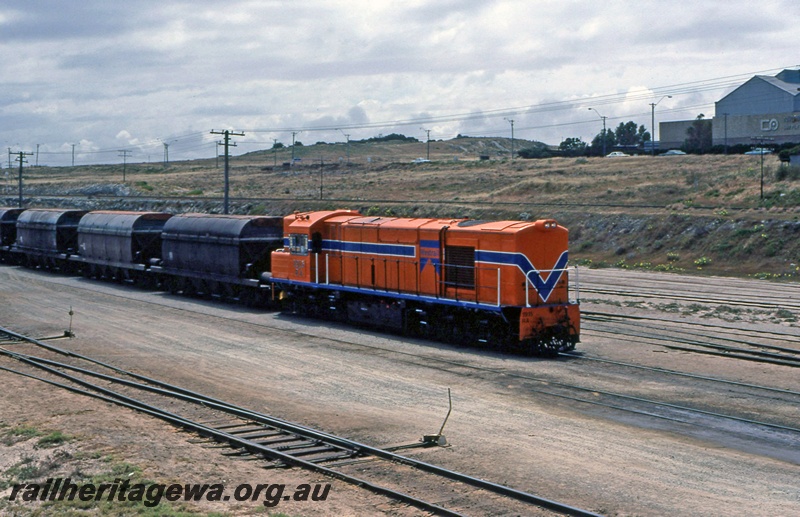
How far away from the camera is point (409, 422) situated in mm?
14484

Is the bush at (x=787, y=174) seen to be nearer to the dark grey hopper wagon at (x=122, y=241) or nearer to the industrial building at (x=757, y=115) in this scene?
the industrial building at (x=757, y=115)

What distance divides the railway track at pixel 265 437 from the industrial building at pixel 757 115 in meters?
81.5

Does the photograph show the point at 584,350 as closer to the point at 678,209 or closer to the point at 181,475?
the point at 181,475

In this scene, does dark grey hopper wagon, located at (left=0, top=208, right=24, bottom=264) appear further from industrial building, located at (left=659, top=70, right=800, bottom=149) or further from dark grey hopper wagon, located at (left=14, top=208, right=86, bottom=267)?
industrial building, located at (left=659, top=70, right=800, bottom=149)

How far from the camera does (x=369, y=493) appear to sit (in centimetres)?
1076

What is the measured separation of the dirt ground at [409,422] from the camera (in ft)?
35.6

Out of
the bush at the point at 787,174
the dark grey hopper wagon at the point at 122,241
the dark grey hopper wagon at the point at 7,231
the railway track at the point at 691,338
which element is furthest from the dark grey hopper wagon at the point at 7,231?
the bush at the point at 787,174

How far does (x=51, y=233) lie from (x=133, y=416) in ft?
108

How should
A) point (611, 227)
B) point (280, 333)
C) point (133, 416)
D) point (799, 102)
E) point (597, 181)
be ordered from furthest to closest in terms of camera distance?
point (799, 102)
point (597, 181)
point (611, 227)
point (280, 333)
point (133, 416)

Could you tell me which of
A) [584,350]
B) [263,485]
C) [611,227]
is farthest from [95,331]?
[611,227]

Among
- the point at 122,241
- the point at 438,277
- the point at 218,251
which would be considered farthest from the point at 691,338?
the point at 122,241

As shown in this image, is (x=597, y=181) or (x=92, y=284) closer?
(x=92, y=284)

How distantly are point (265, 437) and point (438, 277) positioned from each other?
34.5 feet

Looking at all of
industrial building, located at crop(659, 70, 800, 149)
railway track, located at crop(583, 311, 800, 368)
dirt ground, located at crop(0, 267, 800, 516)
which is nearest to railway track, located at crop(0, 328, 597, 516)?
dirt ground, located at crop(0, 267, 800, 516)
